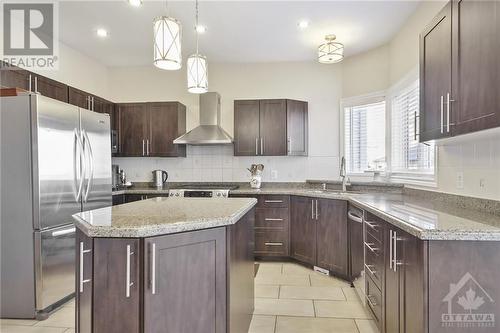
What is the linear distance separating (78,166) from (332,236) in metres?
2.80

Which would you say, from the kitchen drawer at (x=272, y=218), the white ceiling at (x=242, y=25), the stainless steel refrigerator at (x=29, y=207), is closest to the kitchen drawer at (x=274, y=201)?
the kitchen drawer at (x=272, y=218)

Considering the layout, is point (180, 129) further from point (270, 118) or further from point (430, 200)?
point (430, 200)

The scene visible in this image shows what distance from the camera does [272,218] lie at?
4168mm

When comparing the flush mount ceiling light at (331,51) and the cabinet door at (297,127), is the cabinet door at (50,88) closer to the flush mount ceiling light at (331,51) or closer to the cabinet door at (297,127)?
the cabinet door at (297,127)

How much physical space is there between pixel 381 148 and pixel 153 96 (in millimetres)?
3523

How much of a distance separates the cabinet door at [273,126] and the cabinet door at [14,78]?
2.76 m

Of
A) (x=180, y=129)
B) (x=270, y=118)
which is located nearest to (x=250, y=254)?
(x=270, y=118)

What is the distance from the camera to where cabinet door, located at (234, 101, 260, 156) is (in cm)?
448

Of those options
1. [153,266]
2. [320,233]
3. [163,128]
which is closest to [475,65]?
[153,266]

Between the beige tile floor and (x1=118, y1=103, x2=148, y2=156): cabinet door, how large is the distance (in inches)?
89.8

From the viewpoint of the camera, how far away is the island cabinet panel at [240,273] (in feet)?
5.84

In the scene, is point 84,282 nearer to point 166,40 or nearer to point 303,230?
point 166,40

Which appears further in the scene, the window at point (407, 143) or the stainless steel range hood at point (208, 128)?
the stainless steel range hood at point (208, 128)

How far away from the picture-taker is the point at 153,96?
4949mm
